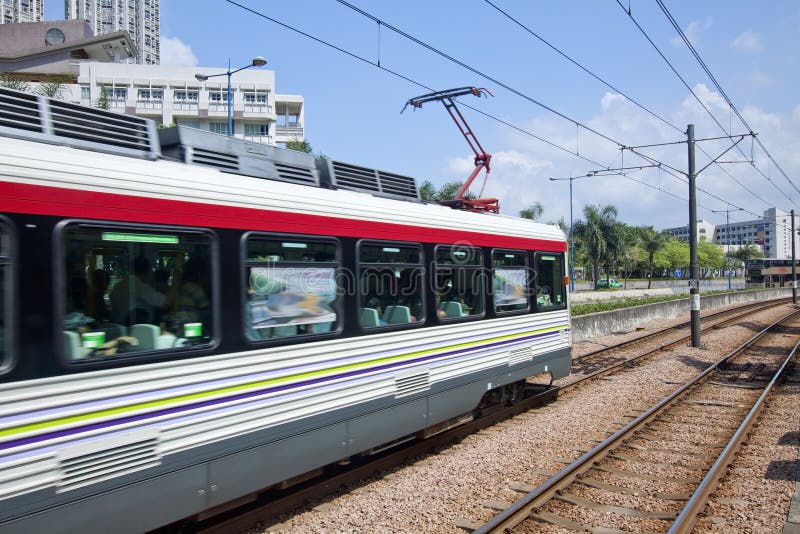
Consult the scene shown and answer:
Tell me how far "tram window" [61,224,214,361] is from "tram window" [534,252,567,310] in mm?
6297

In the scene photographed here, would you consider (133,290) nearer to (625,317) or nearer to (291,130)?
(625,317)

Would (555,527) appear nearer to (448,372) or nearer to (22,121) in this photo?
(448,372)

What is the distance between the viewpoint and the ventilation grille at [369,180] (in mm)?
6812

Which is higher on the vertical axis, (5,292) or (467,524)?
(5,292)

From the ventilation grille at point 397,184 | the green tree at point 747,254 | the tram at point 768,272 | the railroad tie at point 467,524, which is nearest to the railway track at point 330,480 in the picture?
the railroad tie at point 467,524

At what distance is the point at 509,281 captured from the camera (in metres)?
9.03

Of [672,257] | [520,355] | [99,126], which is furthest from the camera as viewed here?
[672,257]

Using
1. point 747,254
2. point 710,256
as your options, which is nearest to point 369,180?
point 710,256

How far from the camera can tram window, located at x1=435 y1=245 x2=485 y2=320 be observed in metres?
7.54

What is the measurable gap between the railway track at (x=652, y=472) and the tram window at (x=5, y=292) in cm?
377

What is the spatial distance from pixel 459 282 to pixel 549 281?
9.94ft

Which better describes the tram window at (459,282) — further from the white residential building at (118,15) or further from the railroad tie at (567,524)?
the white residential building at (118,15)

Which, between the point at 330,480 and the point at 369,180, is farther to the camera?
the point at 369,180

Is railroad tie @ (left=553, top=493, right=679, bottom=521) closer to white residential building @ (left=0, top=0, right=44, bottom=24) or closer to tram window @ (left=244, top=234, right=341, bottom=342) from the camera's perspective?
tram window @ (left=244, top=234, right=341, bottom=342)
